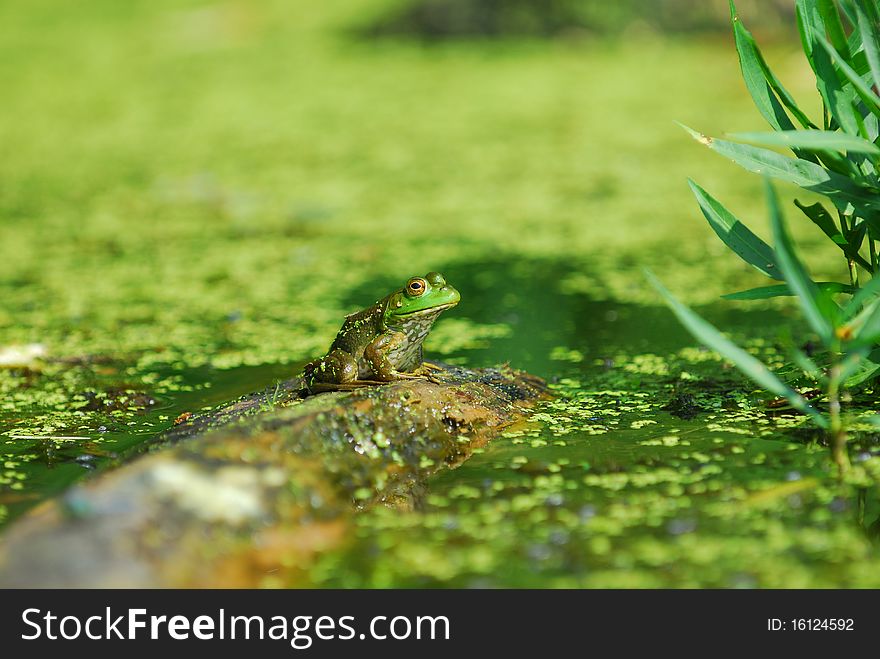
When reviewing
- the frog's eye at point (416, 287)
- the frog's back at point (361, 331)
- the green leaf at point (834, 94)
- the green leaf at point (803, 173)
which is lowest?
the frog's back at point (361, 331)

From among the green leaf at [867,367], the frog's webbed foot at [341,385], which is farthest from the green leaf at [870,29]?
the frog's webbed foot at [341,385]

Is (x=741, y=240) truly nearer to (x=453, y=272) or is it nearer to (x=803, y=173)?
(x=803, y=173)

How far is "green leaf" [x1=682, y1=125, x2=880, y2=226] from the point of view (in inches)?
102

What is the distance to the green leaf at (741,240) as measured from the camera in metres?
2.74

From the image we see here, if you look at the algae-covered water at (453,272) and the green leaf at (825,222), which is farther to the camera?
the green leaf at (825,222)

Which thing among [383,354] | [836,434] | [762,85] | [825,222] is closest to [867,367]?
[836,434]

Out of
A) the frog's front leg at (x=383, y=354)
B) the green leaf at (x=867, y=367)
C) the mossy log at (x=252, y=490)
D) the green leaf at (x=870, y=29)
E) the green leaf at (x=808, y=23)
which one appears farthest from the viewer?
the frog's front leg at (x=383, y=354)

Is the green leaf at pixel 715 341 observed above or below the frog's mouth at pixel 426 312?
below

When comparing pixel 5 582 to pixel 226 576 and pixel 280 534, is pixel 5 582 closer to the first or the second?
pixel 226 576

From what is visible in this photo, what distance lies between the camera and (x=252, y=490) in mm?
2277

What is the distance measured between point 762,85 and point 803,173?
0.28 metres

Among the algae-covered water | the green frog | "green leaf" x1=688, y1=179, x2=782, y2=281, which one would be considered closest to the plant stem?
the algae-covered water

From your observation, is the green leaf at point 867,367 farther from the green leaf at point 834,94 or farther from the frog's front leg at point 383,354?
the frog's front leg at point 383,354

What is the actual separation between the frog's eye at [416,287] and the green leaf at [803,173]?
2.59 feet
